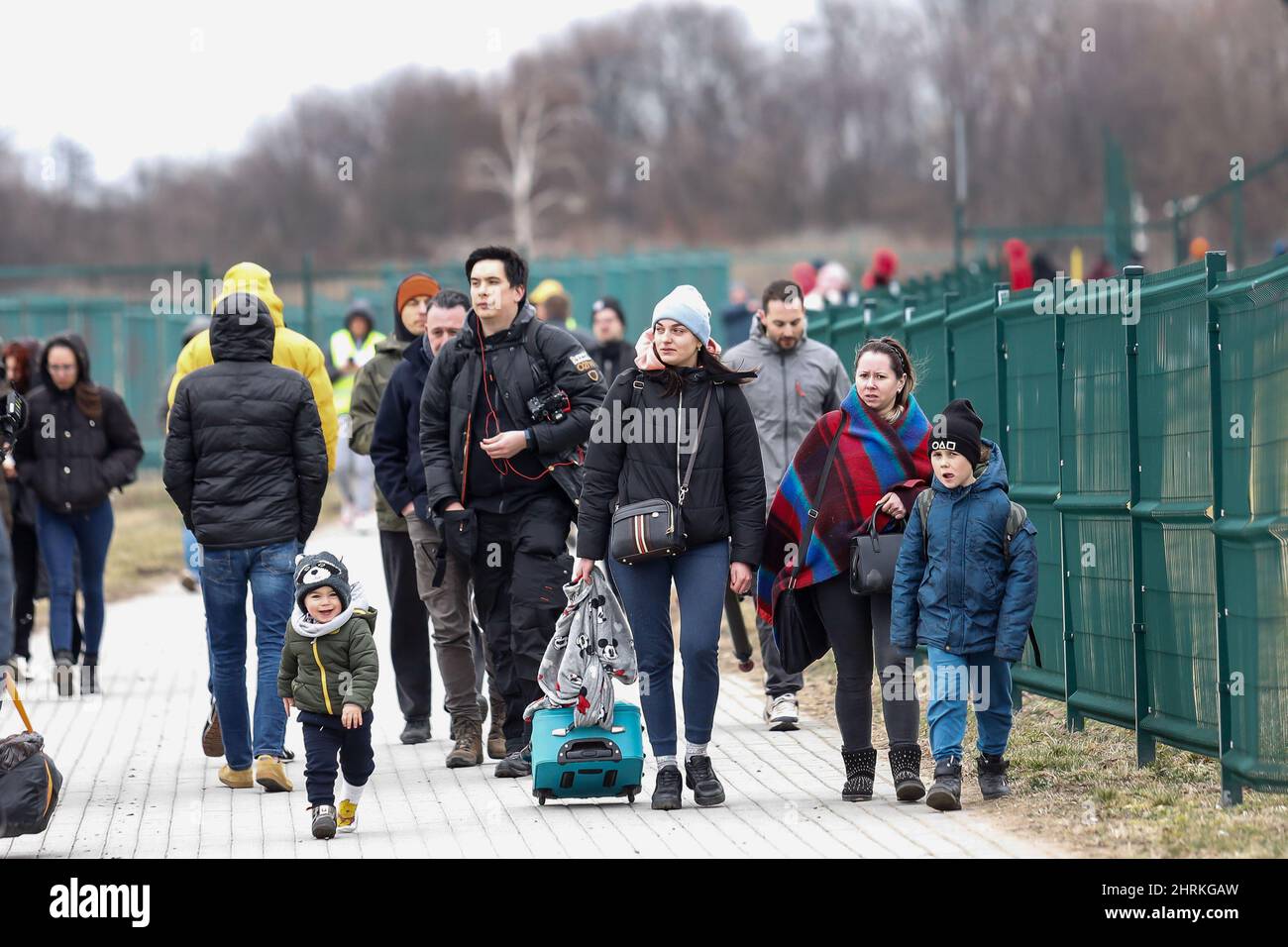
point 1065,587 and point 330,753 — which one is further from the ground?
point 1065,587

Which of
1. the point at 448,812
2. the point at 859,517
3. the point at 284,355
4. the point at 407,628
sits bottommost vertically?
the point at 448,812

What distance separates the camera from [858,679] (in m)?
7.60

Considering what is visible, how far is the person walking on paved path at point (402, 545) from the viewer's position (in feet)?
30.5

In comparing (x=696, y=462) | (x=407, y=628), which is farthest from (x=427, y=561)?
(x=696, y=462)

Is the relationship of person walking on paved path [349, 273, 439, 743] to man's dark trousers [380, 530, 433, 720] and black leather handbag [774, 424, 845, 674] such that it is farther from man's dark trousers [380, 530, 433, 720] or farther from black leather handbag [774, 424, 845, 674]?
black leather handbag [774, 424, 845, 674]

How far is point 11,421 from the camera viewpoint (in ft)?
25.5

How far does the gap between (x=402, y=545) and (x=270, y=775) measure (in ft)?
4.86

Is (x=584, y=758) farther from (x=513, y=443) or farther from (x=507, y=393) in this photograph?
(x=507, y=393)

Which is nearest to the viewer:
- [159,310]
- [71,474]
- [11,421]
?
[11,421]

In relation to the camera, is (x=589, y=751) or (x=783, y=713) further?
(x=783, y=713)

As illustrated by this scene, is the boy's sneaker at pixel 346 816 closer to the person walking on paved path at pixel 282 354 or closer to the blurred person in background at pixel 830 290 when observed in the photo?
the person walking on paved path at pixel 282 354

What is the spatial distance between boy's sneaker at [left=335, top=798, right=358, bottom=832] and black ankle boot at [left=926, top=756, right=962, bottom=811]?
2.00m
